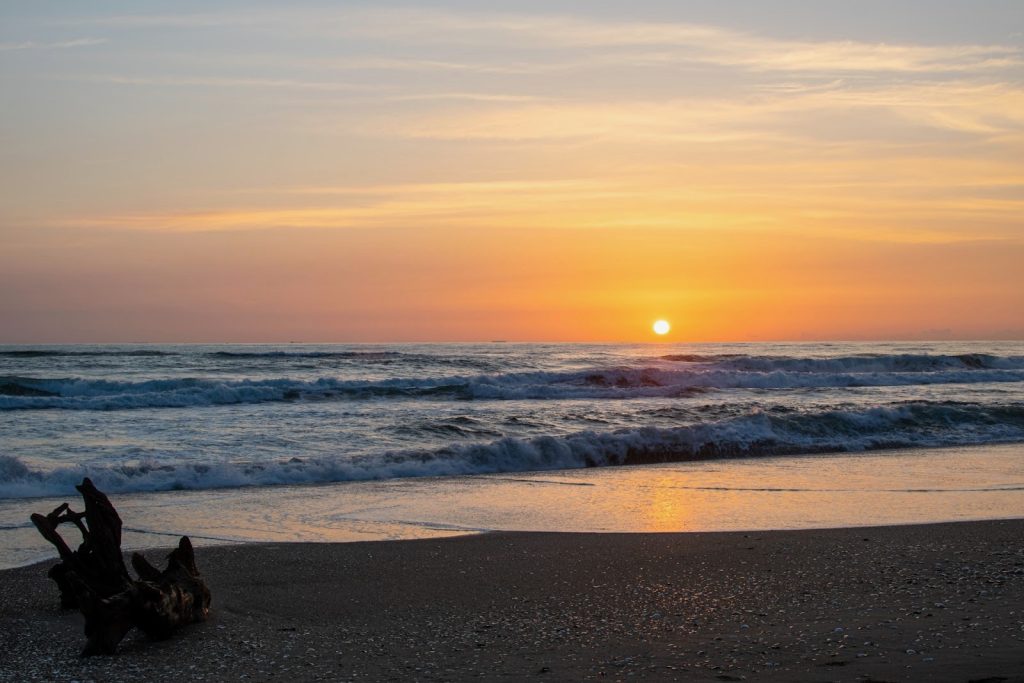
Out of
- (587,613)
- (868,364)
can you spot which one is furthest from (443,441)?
(868,364)

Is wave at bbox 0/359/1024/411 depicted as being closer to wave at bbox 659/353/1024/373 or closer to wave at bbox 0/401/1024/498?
wave at bbox 659/353/1024/373

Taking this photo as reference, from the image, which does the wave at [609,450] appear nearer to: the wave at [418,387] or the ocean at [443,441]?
the ocean at [443,441]

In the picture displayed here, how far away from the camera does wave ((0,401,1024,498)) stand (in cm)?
1232

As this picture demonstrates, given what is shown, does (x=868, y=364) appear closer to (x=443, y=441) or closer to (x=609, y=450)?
(x=609, y=450)

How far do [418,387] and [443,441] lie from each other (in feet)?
47.9

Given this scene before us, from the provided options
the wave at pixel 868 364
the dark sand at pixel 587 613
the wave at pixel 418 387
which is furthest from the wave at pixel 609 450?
the wave at pixel 868 364

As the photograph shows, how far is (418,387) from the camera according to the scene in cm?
3067

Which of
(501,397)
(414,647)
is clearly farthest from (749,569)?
(501,397)

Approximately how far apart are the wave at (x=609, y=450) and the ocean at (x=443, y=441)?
4cm

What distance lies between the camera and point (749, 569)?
6.98 metres

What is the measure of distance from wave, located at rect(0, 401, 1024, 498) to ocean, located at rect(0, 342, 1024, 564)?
4cm

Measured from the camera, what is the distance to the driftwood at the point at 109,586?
16.2 ft

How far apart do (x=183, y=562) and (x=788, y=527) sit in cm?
557

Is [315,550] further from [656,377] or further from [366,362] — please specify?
[366,362]
